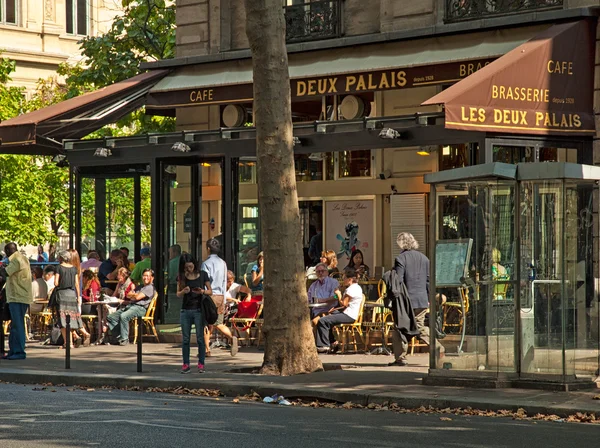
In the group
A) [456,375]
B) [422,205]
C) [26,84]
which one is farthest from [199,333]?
[26,84]

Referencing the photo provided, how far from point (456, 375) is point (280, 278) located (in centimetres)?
277

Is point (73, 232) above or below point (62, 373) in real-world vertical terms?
above

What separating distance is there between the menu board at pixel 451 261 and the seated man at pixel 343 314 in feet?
14.1

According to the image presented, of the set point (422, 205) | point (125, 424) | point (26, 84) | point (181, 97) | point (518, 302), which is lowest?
point (125, 424)

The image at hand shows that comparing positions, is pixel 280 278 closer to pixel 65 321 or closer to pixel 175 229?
pixel 65 321

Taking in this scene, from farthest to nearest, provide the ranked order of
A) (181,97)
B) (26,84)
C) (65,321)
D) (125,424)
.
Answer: (26,84) → (181,97) → (65,321) → (125,424)

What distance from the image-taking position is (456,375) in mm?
14188

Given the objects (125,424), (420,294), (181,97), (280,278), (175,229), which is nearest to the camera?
(125,424)

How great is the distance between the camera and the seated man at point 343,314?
18812mm

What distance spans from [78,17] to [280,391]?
45.7m

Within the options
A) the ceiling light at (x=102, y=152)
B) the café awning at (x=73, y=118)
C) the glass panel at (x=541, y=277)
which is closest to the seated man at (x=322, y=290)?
the ceiling light at (x=102, y=152)

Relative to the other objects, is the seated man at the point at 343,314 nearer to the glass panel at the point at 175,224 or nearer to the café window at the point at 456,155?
the glass panel at the point at 175,224

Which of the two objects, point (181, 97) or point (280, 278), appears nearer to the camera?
point (280, 278)

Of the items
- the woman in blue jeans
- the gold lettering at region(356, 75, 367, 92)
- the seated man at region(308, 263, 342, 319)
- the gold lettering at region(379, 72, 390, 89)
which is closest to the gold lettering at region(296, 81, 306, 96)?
the gold lettering at region(356, 75, 367, 92)
